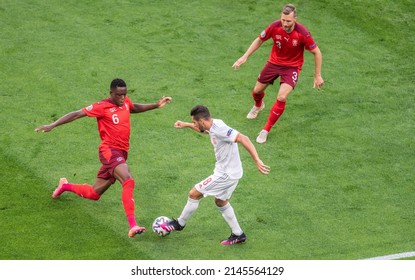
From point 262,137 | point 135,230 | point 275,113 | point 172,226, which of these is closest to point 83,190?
point 135,230

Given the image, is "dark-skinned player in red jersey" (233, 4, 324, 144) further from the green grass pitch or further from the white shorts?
→ the white shorts

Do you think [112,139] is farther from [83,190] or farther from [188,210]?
[188,210]

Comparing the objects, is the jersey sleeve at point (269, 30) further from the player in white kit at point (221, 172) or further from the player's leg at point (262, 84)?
the player in white kit at point (221, 172)

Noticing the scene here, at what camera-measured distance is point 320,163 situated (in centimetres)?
1648

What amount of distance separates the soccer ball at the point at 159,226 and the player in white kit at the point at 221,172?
0.15 feet

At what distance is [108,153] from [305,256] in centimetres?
320

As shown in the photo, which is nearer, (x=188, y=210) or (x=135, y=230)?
(x=135, y=230)

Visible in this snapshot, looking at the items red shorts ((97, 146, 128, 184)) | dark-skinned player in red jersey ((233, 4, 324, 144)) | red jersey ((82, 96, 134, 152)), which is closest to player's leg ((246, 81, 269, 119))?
dark-skinned player in red jersey ((233, 4, 324, 144))

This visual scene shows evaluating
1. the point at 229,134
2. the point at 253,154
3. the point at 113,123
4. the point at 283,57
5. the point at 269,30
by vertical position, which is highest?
the point at 269,30

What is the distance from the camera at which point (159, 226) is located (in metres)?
14.2

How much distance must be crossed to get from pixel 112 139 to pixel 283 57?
13.6 ft

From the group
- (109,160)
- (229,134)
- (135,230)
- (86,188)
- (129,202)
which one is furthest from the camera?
(86,188)

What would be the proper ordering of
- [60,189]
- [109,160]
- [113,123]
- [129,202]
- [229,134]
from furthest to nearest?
1. [60,189]
2. [113,123]
3. [109,160]
4. [129,202]
5. [229,134]

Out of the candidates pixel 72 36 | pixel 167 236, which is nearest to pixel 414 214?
pixel 167 236
